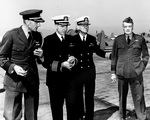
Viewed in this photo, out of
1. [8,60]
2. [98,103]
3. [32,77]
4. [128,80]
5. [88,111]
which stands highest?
[8,60]

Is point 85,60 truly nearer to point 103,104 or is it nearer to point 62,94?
point 62,94

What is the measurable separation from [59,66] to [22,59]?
72 centimetres

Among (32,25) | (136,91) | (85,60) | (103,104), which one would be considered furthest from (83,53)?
(103,104)

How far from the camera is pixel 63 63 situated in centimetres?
427

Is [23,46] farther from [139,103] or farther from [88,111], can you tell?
[139,103]

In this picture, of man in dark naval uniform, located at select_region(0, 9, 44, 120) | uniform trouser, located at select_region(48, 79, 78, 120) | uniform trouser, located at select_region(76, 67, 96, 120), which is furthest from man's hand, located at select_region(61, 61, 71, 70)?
uniform trouser, located at select_region(76, 67, 96, 120)

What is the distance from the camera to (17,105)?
3844mm

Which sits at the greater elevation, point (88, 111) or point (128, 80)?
point (128, 80)

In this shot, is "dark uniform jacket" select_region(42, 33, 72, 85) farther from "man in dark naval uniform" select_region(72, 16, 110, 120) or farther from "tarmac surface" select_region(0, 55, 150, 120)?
"tarmac surface" select_region(0, 55, 150, 120)

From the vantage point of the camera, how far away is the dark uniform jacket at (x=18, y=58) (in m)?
3.70

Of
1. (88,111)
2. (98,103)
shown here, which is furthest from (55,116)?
(98,103)

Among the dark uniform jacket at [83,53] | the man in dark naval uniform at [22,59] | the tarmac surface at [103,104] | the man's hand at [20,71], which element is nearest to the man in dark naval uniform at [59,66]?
the dark uniform jacket at [83,53]

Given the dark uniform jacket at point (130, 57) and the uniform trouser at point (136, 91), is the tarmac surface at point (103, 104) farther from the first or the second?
the dark uniform jacket at point (130, 57)

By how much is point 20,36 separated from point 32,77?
0.60m
